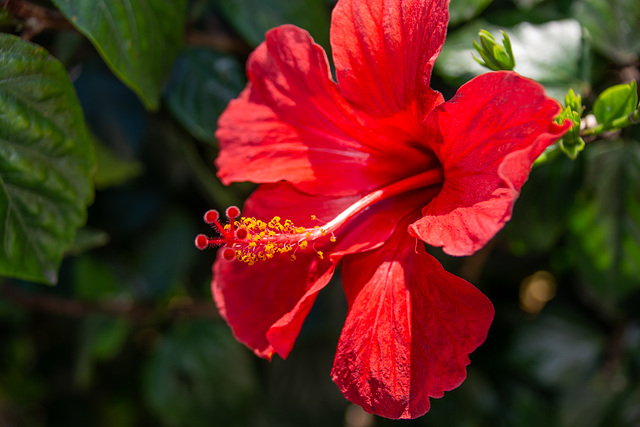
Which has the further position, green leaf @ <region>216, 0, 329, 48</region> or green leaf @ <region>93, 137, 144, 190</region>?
green leaf @ <region>93, 137, 144, 190</region>

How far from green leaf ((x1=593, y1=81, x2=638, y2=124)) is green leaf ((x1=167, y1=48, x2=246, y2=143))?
81cm

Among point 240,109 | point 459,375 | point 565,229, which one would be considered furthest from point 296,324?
point 565,229

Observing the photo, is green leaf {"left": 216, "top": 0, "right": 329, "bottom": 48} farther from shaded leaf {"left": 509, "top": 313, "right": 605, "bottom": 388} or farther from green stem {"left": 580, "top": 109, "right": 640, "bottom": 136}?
shaded leaf {"left": 509, "top": 313, "right": 605, "bottom": 388}

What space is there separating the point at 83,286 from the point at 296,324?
1072 millimetres

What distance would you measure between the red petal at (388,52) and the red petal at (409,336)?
0.26 m

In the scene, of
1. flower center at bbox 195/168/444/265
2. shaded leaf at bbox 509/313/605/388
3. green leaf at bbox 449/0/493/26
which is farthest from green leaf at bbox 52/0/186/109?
shaded leaf at bbox 509/313/605/388

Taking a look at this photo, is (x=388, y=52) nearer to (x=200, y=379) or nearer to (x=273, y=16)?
(x=273, y=16)

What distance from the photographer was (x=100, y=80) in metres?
1.56

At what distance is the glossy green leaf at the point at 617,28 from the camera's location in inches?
48.3

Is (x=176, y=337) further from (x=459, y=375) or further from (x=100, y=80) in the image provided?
(x=459, y=375)

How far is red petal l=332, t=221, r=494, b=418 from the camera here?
81cm

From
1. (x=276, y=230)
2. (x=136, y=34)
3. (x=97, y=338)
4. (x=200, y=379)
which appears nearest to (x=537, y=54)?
(x=276, y=230)

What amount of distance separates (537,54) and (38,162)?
105cm

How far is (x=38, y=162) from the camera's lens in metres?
0.99
